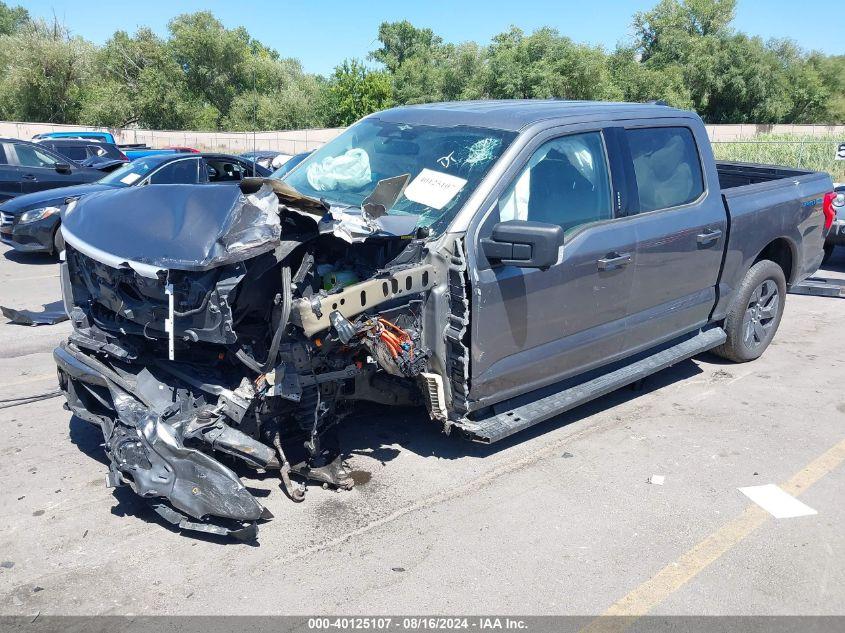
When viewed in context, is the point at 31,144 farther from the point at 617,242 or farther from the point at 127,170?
the point at 617,242

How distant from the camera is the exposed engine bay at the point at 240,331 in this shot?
3545mm

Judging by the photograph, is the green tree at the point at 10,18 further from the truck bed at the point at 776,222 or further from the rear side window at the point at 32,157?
the truck bed at the point at 776,222

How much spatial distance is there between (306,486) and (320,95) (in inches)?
1934

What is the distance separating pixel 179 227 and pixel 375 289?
40.0 inches

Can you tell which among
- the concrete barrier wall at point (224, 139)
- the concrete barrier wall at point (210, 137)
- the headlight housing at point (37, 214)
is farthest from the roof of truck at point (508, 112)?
the concrete barrier wall at point (224, 139)

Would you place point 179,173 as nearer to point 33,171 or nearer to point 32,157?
point 33,171

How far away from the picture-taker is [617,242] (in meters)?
4.68

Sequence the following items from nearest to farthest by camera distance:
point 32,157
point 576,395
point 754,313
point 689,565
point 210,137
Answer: point 689,565
point 576,395
point 754,313
point 32,157
point 210,137

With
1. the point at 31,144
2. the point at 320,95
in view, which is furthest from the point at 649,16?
the point at 31,144

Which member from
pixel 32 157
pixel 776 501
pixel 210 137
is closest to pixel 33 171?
pixel 32 157

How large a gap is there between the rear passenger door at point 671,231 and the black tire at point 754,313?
1.72 feet

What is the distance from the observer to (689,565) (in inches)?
142

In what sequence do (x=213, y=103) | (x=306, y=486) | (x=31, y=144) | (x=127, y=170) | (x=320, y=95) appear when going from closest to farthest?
1. (x=306, y=486)
2. (x=127, y=170)
3. (x=31, y=144)
4. (x=213, y=103)
5. (x=320, y=95)

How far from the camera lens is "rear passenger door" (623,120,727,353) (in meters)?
4.94
